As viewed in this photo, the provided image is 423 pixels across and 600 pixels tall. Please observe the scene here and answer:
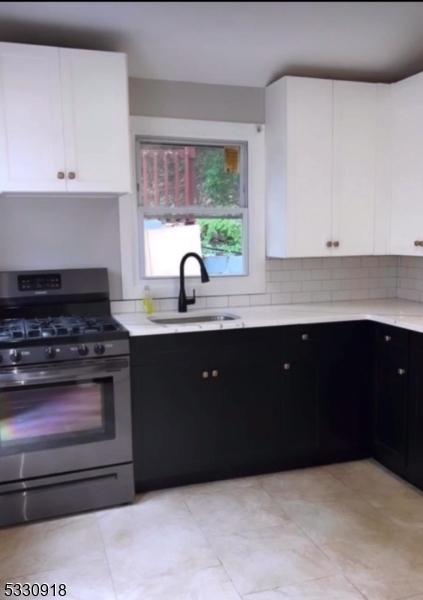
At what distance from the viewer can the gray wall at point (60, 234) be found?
9.30 feet

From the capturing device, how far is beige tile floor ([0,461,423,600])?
1976 millimetres

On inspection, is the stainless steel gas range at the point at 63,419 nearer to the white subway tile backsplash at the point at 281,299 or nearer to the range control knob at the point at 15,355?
the range control knob at the point at 15,355

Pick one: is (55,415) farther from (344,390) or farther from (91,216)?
(344,390)

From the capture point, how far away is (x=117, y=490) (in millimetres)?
2576

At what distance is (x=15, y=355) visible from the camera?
2.33 m

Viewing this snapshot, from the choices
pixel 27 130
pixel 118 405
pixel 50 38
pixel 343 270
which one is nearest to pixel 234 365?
pixel 118 405

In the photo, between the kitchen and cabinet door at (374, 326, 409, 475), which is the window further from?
cabinet door at (374, 326, 409, 475)

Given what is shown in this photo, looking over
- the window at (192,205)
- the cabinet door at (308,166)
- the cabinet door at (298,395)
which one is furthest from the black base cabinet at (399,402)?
the window at (192,205)

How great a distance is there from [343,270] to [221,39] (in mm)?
1742

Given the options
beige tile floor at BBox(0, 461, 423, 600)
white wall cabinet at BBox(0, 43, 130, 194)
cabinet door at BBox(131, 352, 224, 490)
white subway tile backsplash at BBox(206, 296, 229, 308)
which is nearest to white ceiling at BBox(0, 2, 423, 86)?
white wall cabinet at BBox(0, 43, 130, 194)

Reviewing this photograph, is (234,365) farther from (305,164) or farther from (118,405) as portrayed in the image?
(305,164)

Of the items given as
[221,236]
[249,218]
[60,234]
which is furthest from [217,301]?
[60,234]

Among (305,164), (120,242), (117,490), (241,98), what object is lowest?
(117,490)

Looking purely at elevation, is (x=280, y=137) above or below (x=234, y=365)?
above
